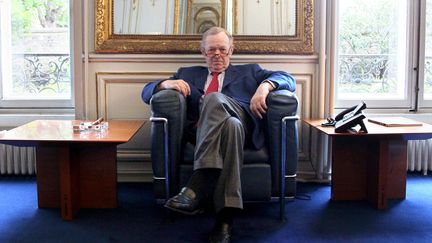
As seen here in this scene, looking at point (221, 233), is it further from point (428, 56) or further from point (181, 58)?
point (428, 56)

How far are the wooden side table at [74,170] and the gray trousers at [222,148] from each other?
0.40m

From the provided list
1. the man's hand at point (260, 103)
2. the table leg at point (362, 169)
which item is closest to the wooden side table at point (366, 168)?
the table leg at point (362, 169)

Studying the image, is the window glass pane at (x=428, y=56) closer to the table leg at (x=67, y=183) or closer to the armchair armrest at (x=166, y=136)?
the armchair armrest at (x=166, y=136)

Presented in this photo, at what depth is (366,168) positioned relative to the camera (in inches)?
102

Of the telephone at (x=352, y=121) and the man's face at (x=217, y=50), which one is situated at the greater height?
the man's face at (x=217, y=50)

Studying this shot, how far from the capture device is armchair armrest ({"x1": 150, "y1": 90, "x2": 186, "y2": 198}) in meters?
2.23

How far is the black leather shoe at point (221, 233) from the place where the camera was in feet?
6.51

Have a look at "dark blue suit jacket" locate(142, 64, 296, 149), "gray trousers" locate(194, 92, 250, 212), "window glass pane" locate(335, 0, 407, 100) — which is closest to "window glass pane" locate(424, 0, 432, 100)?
"window glass pane" locate(335, 0, 407, 100)

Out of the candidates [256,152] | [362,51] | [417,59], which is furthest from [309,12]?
[256,152]

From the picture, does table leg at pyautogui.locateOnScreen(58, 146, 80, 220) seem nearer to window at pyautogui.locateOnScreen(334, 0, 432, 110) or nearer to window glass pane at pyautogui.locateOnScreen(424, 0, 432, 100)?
window at pyautogui.locateOnScreen(334, 0, 432, 110)

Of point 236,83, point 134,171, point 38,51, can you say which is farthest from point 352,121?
point 38,51

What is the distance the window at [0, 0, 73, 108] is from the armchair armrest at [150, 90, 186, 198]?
3.85 ft

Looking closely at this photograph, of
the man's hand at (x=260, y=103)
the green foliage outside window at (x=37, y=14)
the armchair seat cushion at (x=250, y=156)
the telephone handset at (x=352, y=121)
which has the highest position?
the green foliage outside window at (x=37, y=14)

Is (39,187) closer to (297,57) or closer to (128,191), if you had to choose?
(128,191)
